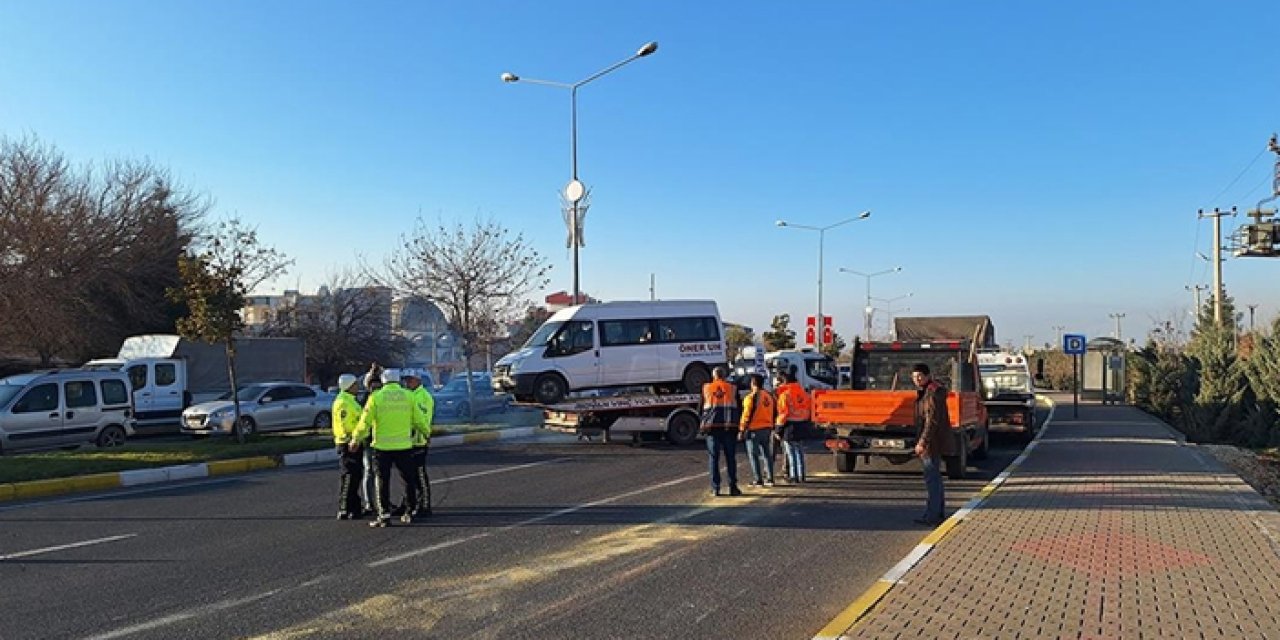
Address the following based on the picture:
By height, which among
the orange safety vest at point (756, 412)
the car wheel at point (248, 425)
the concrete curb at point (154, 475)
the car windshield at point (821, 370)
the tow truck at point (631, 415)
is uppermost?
the car windshield at point (821, 370)

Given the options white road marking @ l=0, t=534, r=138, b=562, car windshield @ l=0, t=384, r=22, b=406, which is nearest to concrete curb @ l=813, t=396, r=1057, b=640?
white road marking @ l=0, t=534, r=138, b=562

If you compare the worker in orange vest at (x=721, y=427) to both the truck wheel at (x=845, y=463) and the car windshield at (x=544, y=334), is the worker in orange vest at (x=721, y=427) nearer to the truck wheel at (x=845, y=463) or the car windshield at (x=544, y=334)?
the truck wheel at (x=845, y=463)

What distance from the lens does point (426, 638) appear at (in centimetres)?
576

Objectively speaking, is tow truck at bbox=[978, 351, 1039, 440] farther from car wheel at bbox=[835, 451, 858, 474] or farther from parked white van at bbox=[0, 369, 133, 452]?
parked white van at bbox=[0, 369, 133, 452]

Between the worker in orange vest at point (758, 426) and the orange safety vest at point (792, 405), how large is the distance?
0.70 ft

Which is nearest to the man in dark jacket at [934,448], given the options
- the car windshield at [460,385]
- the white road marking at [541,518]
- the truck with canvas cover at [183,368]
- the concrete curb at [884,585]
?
the concrete curb at [884,585]

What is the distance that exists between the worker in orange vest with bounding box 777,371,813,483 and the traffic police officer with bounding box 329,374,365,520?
593cm

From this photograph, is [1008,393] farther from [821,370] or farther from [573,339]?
[573,339]

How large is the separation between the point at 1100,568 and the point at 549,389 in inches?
484

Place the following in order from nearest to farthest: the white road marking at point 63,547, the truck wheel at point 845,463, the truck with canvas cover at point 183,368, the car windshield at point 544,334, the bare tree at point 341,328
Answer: the white road marking at point 63,547
the truck wheel at point 845,463
the car windshield at point 544,334
the truck with canvas cover at point 183,368
the bare tree at point 341,328

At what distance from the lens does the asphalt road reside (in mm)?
6191

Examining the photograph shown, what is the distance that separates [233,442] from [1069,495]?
15662mm

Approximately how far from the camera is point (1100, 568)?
23.6 ft

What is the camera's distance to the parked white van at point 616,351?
18.1 meters
